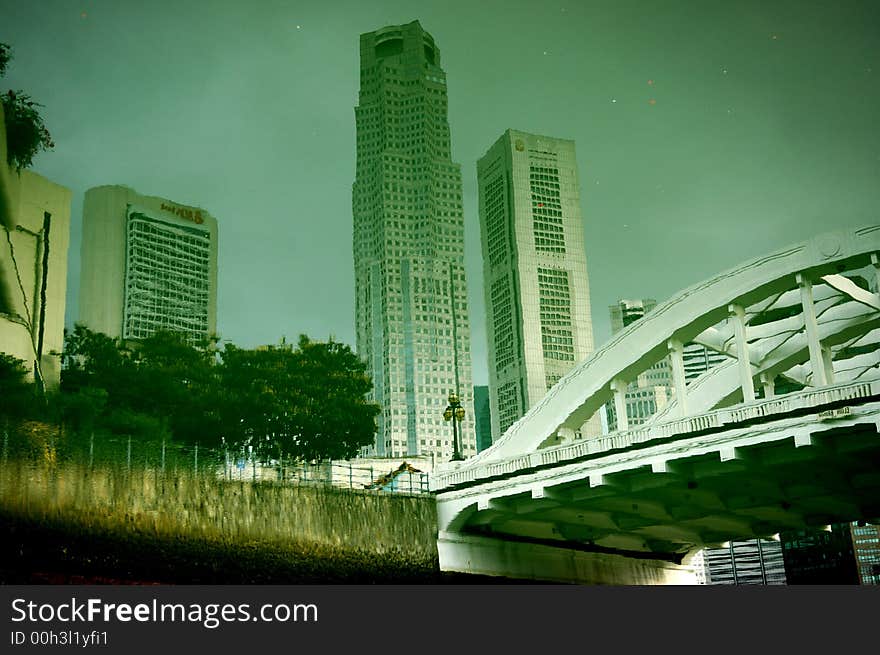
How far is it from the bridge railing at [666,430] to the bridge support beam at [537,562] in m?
2.24

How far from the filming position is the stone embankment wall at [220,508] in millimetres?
23531

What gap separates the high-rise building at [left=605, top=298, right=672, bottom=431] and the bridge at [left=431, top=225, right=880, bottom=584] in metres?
96.0

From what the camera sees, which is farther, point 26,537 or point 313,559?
point 313,559

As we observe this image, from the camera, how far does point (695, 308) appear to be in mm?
30234

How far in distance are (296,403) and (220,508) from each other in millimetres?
19197

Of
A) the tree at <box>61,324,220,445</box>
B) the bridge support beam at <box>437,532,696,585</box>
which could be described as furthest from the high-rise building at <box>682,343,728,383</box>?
the tree at <box>61,324,220,445</box>

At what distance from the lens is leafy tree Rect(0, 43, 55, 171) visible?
29875 mm

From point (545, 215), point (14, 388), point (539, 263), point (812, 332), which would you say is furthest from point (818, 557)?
point (14, 388)

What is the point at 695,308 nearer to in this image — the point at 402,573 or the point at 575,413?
the point at 575,413

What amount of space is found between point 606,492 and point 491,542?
5.75m

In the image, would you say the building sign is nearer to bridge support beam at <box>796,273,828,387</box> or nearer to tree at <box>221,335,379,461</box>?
tree at <box>221,335,379,461</box>

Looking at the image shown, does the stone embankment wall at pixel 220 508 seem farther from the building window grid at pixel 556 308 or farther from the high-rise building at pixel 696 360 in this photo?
the high-rise building at pixel 696 360
